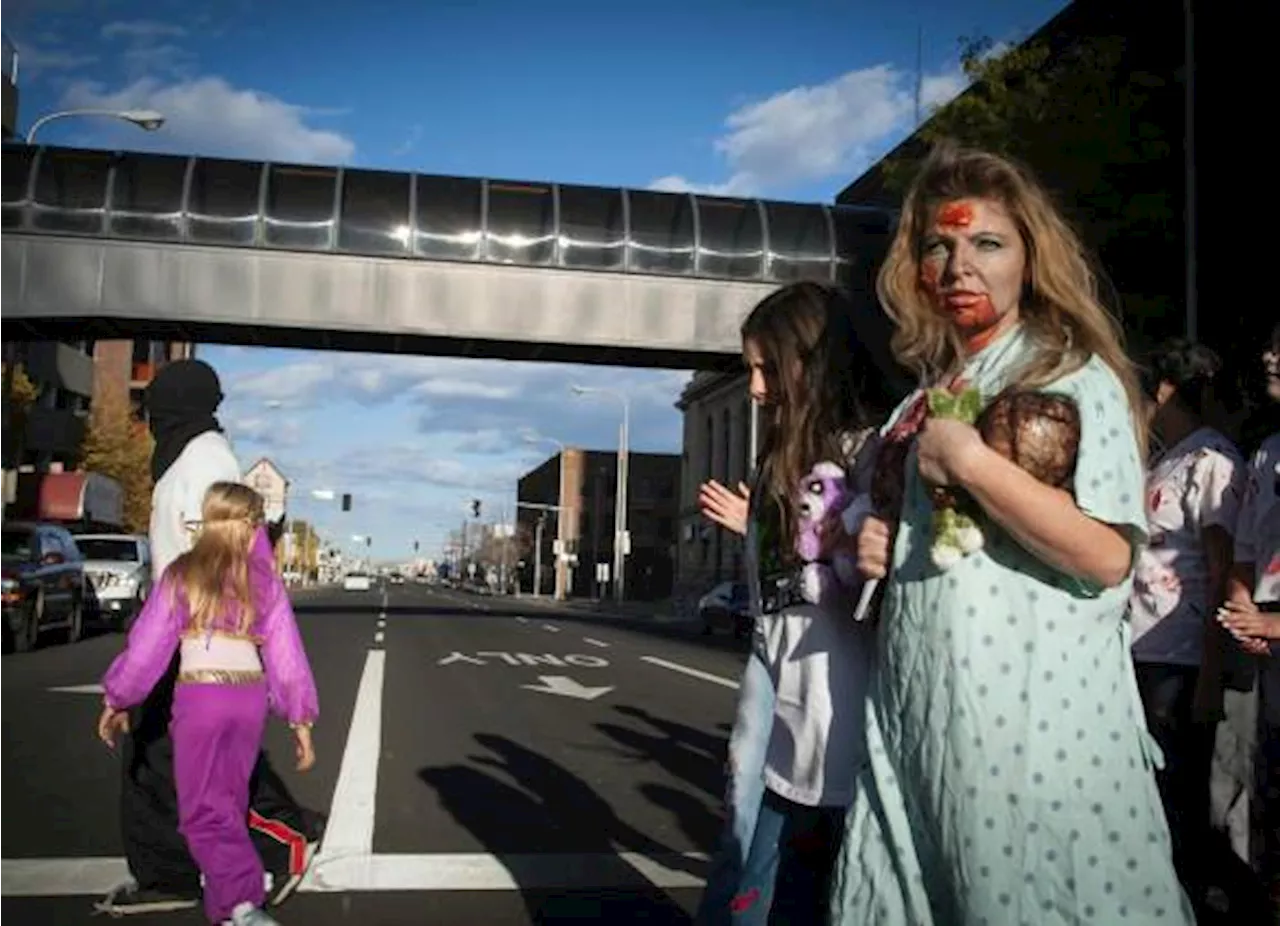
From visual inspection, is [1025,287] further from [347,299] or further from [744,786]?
[347,299]

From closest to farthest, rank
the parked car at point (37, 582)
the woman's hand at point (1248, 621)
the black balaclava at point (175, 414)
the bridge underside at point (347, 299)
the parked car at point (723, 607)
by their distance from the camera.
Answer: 1. the woman's hand at point (1248, 621)
2. the black balaclava at point (175, 414)
3. the parked car at point (37, 582)
4. the bridge underside at point (347, 299)
5. the parked car at point (723, 607)

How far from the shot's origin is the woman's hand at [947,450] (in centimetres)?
176

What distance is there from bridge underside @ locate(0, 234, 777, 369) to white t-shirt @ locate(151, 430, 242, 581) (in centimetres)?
2002

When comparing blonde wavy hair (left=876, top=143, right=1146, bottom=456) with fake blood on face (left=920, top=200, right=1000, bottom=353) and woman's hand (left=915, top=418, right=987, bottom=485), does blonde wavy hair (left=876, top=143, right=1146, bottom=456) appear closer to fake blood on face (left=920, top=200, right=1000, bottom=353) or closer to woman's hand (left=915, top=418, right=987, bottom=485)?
fake blood on face (left=920, top=200, right=1000, bottom=353)

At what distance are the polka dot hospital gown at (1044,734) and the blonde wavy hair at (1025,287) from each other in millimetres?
84

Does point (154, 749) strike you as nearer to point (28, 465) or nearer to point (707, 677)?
point (707, 677)

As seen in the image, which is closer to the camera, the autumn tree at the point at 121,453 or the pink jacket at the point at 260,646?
the pink jacket at the point at 260,646

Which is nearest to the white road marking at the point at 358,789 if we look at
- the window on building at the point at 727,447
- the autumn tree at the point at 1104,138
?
the autumn tree at the point at 1104,138

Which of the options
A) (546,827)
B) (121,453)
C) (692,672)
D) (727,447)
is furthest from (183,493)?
(727,447)

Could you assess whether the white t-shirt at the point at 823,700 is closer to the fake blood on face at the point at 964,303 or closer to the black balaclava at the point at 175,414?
the fake blood on face at the point at 964,303

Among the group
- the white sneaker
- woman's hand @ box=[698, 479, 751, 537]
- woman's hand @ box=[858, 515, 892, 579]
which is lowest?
the white sneaker

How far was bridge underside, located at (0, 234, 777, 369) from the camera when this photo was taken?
23438mm

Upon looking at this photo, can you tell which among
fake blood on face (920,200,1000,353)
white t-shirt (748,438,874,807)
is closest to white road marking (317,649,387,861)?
white t-shirt (748,438,874,807)

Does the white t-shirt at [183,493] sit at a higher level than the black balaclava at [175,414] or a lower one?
lower
